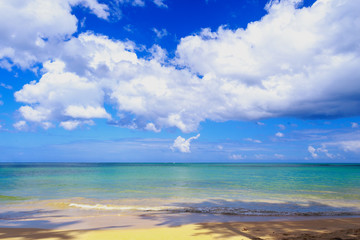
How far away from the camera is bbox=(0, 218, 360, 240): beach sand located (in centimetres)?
850

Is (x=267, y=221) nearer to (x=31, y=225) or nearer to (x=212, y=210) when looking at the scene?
(x=212, y=210)

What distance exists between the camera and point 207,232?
9172 millimetres

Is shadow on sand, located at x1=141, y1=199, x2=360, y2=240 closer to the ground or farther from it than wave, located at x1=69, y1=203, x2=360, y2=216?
farther from it

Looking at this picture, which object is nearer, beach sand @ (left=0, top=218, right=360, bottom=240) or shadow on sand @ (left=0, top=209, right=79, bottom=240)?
beach sand @ (left=0, top=218, right=360, bottom=240)

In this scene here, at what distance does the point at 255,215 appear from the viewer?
1323 centimetres

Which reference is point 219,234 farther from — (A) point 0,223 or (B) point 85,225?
(A) point 0,223

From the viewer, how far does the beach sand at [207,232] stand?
8500 millimetres

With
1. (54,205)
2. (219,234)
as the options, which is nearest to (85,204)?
(54,205)

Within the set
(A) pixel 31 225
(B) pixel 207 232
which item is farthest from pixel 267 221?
(A) pixel 31 225

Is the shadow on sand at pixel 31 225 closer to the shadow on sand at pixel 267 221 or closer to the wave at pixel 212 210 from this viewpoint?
the wave at pixel 212 210

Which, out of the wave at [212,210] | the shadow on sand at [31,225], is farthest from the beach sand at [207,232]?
the wave at [212,210]

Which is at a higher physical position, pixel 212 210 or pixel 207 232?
pixel 207 232

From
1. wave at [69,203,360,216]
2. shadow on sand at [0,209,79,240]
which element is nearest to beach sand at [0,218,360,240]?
shadow on sand at [0,209,79,240]

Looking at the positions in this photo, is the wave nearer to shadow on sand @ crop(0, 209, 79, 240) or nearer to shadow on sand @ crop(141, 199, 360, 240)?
shadow on sand @ crop(141, 199, 360, 240)
